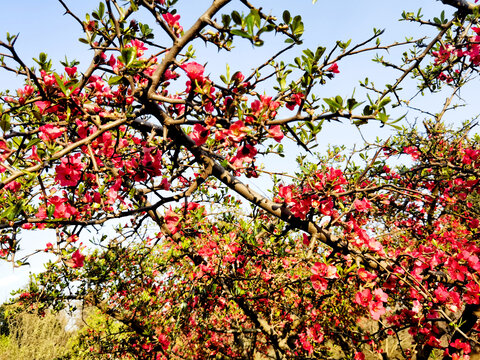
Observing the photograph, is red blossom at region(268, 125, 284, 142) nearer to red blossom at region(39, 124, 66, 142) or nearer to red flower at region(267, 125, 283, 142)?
red flower at region(267, 125, 283, 142)

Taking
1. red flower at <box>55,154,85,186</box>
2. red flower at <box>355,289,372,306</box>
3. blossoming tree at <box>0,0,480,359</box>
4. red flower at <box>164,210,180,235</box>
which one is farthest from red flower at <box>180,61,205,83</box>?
red flower at <box>355,289,372,306</box>

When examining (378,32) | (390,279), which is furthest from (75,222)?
(390,279)

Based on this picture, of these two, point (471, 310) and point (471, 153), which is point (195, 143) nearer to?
point (471, 310)

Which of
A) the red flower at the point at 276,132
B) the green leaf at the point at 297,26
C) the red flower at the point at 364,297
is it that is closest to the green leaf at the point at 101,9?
the green leaf at the point at 297,26

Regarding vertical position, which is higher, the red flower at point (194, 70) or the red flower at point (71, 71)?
the red flower at point (71, 71)

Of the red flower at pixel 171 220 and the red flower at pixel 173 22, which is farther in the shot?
the red flower at pixel 171 220

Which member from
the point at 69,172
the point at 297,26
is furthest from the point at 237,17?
the point at 69,172

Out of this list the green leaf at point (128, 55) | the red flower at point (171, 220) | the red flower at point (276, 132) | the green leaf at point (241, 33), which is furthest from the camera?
the red flower at point (171, 220)

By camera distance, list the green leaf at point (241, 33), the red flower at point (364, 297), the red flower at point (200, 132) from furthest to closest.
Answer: the red flower at point (364, 297)
the red flower at point (200, 132)
the green leaf at point (241, 33)

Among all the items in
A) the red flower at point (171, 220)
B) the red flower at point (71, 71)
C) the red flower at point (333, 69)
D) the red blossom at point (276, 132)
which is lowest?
the red flower at point (171, 220)

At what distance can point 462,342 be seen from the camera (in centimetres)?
336

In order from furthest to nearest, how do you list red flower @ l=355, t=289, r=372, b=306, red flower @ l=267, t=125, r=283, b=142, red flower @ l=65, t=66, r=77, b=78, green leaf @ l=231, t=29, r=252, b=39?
1. red flower @ l=355, t=289, r=372, b=306
2. red flower @ l=65, t=66, r=77, b=78
3. red flower @ l=267, t=125, r=283, b=142
4. green leaf @ l=231, t=29, r=252, b=39

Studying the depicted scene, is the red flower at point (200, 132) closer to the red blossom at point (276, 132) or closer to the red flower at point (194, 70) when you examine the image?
the red flower at point (194, 70)

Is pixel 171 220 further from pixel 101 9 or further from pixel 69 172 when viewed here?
pixel 101 9
